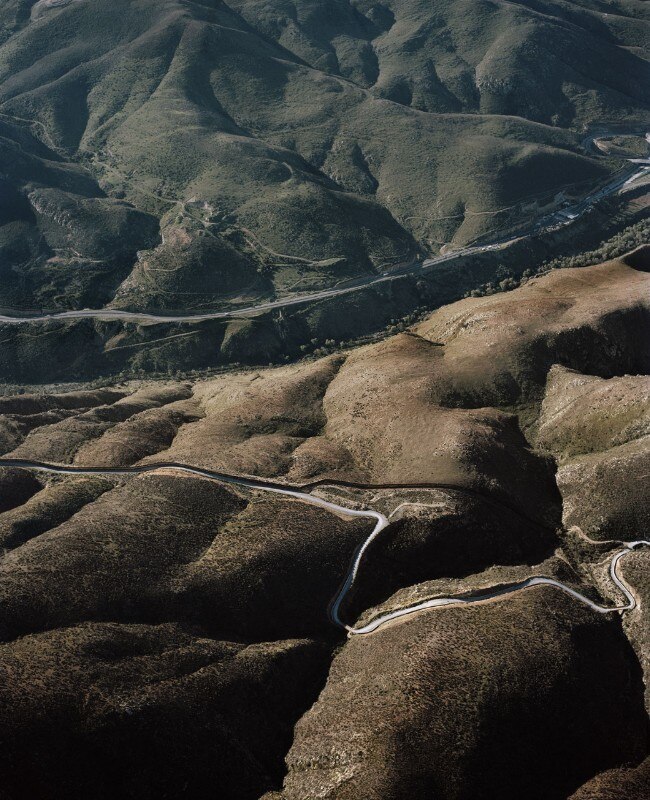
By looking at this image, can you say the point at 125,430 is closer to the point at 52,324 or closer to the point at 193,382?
the point at 193,382

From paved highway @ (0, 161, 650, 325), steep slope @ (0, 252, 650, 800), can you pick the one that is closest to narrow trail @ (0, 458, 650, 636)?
steep slope @ (0, 252, 650, 800)

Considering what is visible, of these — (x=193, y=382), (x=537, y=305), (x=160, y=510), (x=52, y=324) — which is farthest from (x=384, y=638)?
(x=52, y=324)

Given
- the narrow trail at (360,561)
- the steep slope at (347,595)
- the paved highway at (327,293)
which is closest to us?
the steep slope at (347,595)

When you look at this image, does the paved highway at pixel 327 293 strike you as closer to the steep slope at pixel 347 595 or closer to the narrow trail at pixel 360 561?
the steep slope at pixel 347 595

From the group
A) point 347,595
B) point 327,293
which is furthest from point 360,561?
point 327,293

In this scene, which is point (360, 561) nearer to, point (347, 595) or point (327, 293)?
point (347, 595)

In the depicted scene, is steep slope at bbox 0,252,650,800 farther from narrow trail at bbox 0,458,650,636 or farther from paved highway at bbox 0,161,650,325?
paved highway at bbox 0,161,650,325

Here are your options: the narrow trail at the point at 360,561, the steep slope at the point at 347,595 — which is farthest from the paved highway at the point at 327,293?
the narrow trail at the point at 360,561

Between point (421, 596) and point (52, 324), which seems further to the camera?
point (52, 324)

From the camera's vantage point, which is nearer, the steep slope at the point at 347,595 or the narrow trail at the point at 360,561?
the steep slope at the point at 347,595
